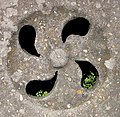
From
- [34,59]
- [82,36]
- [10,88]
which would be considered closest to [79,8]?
[82,36]

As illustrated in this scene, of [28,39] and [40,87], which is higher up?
[28,39]

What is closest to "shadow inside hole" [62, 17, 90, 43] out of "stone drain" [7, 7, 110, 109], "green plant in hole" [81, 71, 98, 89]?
"stone drain" [7, 7, 110, 109]

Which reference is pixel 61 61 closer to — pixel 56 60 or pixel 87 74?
pixel 56 60

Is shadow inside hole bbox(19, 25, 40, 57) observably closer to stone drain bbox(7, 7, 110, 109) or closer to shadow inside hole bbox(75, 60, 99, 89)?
stone drain bbox(7, 7, 110, 109)

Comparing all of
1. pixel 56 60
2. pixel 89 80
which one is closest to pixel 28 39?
pixel 56 60

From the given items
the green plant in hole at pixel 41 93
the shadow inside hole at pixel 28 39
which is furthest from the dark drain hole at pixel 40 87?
Answer: the shadow inside hole at pixel 28 39

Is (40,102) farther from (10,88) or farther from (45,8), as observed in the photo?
(45,8)
